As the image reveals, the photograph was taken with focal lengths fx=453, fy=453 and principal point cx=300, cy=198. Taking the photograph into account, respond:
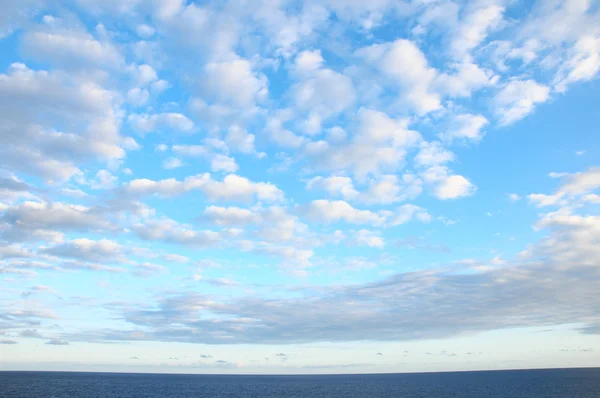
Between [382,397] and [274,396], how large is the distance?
1866 inches

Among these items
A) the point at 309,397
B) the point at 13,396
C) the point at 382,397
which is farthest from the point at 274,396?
the point at 13,396

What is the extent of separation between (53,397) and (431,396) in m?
156

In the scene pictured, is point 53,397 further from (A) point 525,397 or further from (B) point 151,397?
(A) point 525,397

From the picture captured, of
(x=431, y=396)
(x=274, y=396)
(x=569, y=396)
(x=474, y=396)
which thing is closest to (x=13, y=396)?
(x=274, y=396)

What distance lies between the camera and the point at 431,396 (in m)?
200

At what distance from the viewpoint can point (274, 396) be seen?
199m

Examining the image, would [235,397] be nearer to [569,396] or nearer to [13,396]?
[13,396]

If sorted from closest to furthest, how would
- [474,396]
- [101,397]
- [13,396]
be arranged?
1. [13,396]
2. [101,397]
3. [474,396]

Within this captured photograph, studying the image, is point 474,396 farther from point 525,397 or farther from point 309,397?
point 309,397

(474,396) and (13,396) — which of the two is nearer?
(13,396)

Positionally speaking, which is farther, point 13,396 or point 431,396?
point 431,396

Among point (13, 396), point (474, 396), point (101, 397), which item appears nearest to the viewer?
point (13, 396)

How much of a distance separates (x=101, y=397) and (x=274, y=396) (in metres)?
71.4

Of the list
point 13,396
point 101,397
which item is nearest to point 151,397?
point 101,397
